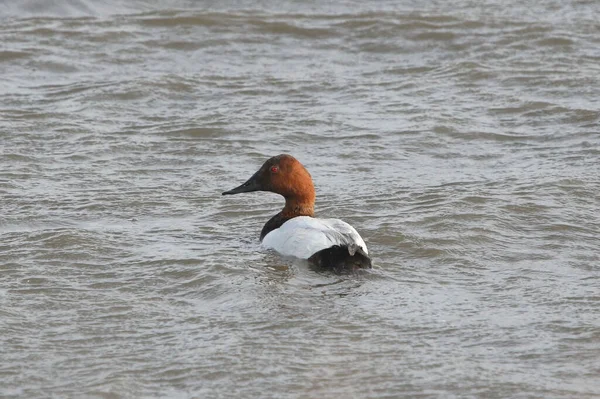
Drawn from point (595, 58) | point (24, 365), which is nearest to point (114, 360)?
point (24, 365)

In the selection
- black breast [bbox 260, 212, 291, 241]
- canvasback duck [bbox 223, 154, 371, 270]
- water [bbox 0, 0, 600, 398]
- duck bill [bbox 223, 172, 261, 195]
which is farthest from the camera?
duck bill [bbox 223, 172, 261, 195]

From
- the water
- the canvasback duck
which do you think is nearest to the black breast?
the canvasback duck

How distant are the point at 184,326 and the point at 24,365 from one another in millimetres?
846

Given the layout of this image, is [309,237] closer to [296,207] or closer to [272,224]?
[272,224]

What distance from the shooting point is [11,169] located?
29.6 feet

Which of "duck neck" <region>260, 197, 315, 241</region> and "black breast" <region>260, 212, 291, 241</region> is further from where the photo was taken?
"duck neck" <region>260, 197, 315, 241</region>

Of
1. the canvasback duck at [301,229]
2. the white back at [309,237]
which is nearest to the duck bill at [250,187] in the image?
the canvasback duck at [301,229]

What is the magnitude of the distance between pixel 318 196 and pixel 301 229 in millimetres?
1511

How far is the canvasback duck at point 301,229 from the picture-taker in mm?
6781

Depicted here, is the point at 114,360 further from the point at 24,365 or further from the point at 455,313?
the point at 455,313

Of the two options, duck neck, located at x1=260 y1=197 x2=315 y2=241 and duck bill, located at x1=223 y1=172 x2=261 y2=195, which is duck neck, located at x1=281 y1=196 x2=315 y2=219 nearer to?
duck neck, located at x1=260 y1=197 x2=315 y2=241

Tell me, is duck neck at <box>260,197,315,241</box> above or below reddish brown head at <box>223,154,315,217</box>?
below

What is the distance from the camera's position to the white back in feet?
22.5

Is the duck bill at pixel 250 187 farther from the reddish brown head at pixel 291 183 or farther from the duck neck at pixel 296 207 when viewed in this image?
the duck neck at pixel 296 207
